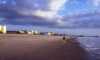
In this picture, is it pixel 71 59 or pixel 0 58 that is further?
pixel 71 59

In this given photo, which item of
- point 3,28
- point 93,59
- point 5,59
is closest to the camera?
point 5,59

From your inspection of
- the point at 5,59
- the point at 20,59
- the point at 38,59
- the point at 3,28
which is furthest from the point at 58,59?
the point at 3,28

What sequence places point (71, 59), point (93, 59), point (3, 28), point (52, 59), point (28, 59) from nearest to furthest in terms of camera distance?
point (28, 59) → point (52, 59) → point (71, 59) → point (93, 59) → point (3, 28)

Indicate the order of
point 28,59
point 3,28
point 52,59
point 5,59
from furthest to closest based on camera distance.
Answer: point 3,28
point 52,59
point 28,59
point 5,59

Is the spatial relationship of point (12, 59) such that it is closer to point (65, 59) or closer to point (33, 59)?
point (33, 59)

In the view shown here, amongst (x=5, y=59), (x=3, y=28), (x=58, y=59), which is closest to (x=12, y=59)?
(x=5, y=59)

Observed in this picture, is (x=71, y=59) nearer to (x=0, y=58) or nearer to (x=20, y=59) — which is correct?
(x=20, y=59)

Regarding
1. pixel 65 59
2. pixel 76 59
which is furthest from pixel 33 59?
pixel 76 59

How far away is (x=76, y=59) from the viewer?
19.1m

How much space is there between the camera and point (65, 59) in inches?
727

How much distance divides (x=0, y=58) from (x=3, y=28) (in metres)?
92.8

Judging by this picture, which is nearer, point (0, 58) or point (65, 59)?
point (0, 58)

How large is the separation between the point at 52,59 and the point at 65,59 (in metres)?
1.48

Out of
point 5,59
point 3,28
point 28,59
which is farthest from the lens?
point 3,28
